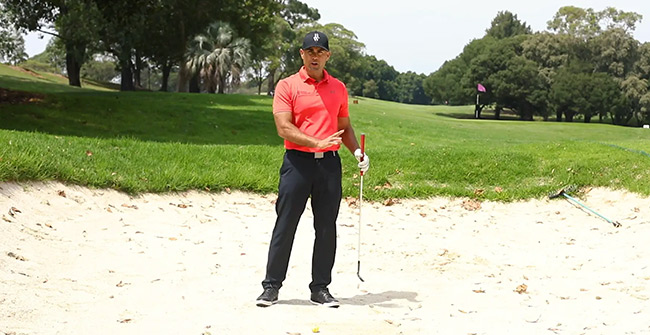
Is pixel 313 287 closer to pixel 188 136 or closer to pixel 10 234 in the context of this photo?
pixel 10 234

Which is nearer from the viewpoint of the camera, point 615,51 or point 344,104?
point 344,104

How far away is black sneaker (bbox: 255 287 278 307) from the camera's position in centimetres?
673

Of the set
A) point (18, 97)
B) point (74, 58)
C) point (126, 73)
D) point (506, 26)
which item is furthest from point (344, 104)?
point (506, 26)

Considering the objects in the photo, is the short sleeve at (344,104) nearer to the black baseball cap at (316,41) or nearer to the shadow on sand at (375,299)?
the black baseball cap at (316,41)

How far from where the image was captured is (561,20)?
88312 mm

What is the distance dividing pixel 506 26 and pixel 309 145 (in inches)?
4992

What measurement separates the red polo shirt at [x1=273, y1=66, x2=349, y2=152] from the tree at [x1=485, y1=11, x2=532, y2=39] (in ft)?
405

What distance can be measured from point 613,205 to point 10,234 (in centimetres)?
1005

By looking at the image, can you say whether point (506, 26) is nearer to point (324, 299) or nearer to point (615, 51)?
point (615, 51)

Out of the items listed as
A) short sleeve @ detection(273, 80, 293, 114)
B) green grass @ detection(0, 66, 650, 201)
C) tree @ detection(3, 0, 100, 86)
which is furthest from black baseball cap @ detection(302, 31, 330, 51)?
tree @ detection(3, 0, 100, 86)

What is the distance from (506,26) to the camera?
414 ft

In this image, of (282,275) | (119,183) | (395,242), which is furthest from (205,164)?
(282,275)

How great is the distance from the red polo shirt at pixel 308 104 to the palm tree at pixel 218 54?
151ft

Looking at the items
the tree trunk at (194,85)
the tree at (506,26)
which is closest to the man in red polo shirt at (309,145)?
the tree trunk at (194,85)
